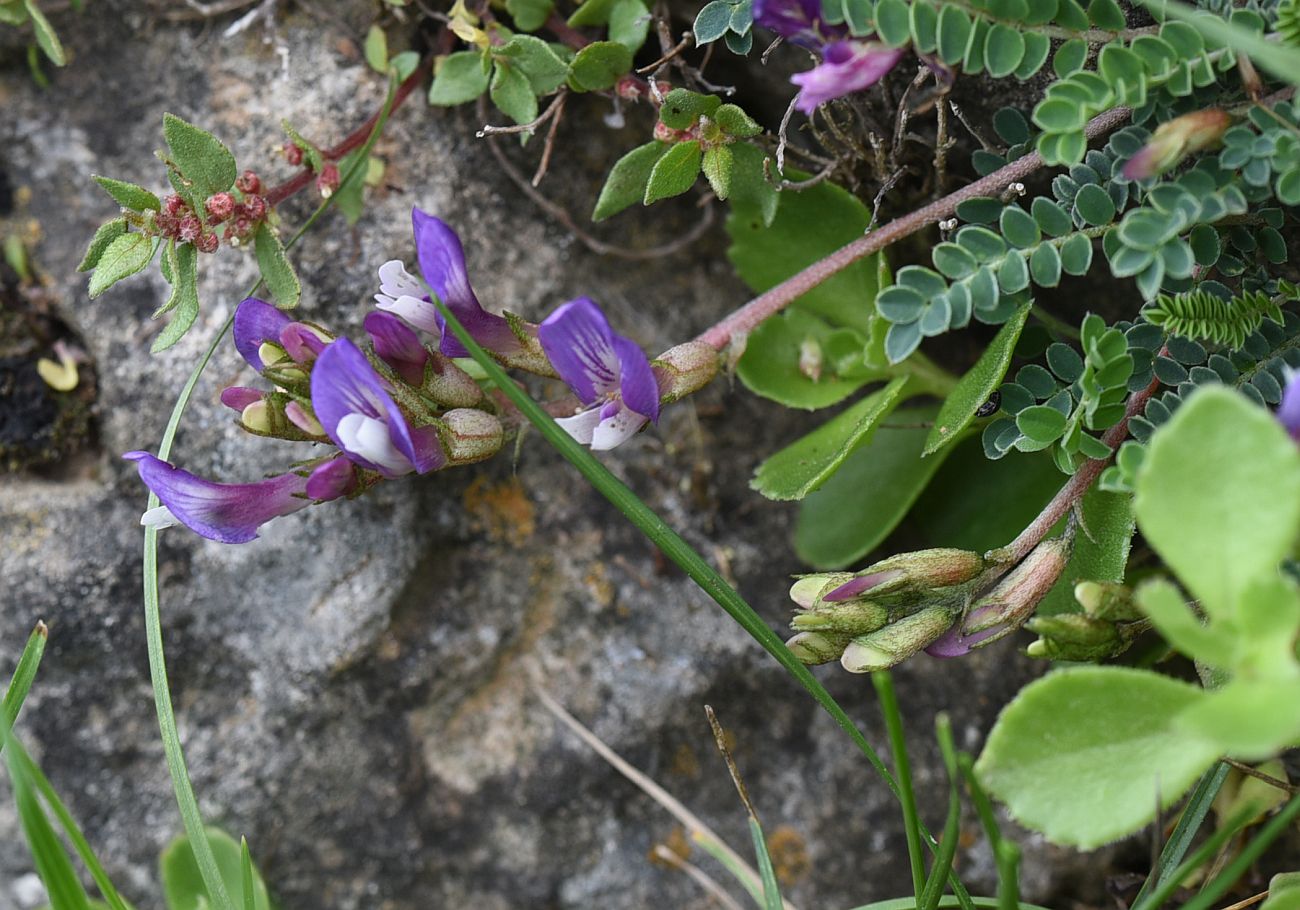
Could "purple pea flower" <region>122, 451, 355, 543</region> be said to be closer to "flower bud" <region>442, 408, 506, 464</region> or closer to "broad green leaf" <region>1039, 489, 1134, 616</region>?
"flower bud" <region>442, 408, 506, 464</region>

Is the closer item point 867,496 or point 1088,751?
point 1088,751

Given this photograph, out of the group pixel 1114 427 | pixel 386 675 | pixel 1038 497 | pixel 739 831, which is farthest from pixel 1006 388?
pixel 386 675

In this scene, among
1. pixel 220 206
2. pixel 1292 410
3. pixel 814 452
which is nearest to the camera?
pixel 1292 410

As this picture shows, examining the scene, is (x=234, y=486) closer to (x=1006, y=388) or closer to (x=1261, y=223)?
(x=1006, y=388)

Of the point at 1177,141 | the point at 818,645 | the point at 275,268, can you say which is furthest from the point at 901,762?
the point at 275,268

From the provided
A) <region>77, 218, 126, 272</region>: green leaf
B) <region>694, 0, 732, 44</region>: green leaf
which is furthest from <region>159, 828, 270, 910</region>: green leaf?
<region>694, 0, 732, 44</region>: green leaf

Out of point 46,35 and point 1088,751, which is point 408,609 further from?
point 1088,751

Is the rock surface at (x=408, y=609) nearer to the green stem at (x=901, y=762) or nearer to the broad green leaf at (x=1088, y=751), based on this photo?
the green stem at (x=901, y=762)
